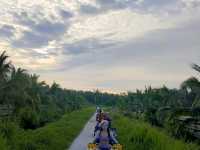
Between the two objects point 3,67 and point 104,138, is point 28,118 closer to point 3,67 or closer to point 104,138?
point 3,67

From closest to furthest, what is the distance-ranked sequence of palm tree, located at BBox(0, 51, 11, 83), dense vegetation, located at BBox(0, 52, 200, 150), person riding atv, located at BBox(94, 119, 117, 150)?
person riding atv, located at BBox(94, 119, 117, 150)
dense vegetation, located at BBox(0, 52, 200, 150)
palm tree, located at BBox(0, 51, 11, 83)

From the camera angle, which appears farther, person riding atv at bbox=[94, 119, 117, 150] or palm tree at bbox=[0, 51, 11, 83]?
palm tree at bbox=[0, 51, 11, 83]

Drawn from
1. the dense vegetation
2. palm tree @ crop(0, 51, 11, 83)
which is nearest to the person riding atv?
the dense vegetation

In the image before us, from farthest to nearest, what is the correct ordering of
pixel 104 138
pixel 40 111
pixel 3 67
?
pixel 40 111 → pixel 3 67 → pixel 104 138

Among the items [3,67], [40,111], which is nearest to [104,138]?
[3,67]

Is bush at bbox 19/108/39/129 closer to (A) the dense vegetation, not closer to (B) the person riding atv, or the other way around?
(A) the dense vegetation

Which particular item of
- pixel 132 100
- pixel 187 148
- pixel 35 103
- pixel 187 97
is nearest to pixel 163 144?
pixel 187 148

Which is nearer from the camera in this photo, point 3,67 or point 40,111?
point 3,67

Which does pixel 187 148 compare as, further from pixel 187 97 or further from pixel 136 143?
pixel 187 97

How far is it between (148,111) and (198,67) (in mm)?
23295

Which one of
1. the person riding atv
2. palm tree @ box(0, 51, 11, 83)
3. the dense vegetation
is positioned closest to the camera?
the person riding atv

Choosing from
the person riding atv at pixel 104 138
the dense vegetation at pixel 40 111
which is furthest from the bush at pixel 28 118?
the person riding atv at pixel 104 138

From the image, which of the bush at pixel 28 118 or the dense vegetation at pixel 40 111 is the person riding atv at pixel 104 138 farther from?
the bush at pixel 28 118

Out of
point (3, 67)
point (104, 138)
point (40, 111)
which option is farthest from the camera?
point (40, 111)
